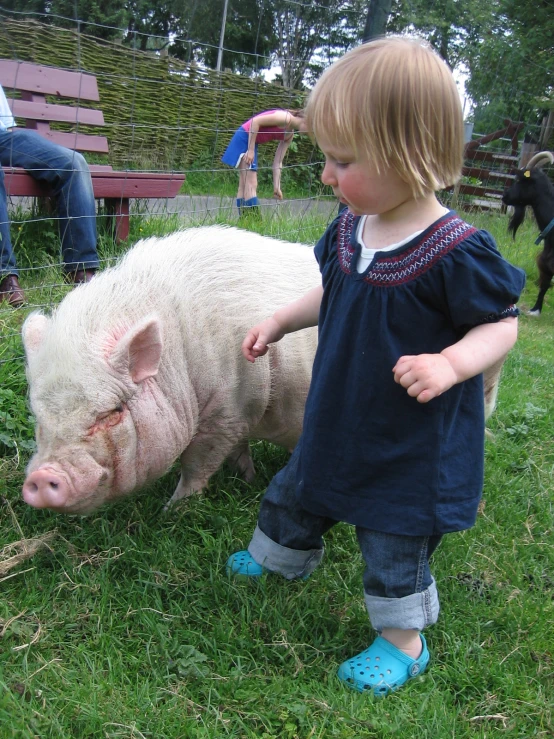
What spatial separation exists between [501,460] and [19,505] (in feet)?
8.02

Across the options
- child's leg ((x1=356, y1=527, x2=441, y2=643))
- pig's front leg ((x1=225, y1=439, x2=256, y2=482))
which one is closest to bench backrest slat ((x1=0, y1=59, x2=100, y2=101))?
pig's front leg ((x1=225, y1=439, x2=256, y2=482))

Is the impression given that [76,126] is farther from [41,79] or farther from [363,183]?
[363,183]

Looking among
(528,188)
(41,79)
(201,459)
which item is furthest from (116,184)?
(528,188)

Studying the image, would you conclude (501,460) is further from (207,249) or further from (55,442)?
(55,442)

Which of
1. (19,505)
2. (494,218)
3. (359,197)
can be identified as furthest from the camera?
(494,218)

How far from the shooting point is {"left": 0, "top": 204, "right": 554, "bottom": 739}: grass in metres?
2.08

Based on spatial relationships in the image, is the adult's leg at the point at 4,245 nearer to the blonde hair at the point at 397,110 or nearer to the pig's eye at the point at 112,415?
the pig's eye at the point at 112,415

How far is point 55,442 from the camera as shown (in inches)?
94.5

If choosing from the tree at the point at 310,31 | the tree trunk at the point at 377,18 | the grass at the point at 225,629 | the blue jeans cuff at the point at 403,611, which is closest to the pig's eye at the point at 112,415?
the grass at the point at 225,629

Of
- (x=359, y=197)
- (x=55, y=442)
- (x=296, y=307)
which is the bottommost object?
(x=55, y=442)

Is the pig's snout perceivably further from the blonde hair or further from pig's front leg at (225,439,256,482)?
the blonde hair

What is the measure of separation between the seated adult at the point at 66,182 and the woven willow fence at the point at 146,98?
15.2 ft

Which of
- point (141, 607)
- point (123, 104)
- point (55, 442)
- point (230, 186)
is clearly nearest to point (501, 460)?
point (141, 607)

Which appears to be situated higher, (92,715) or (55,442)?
(55,442)
